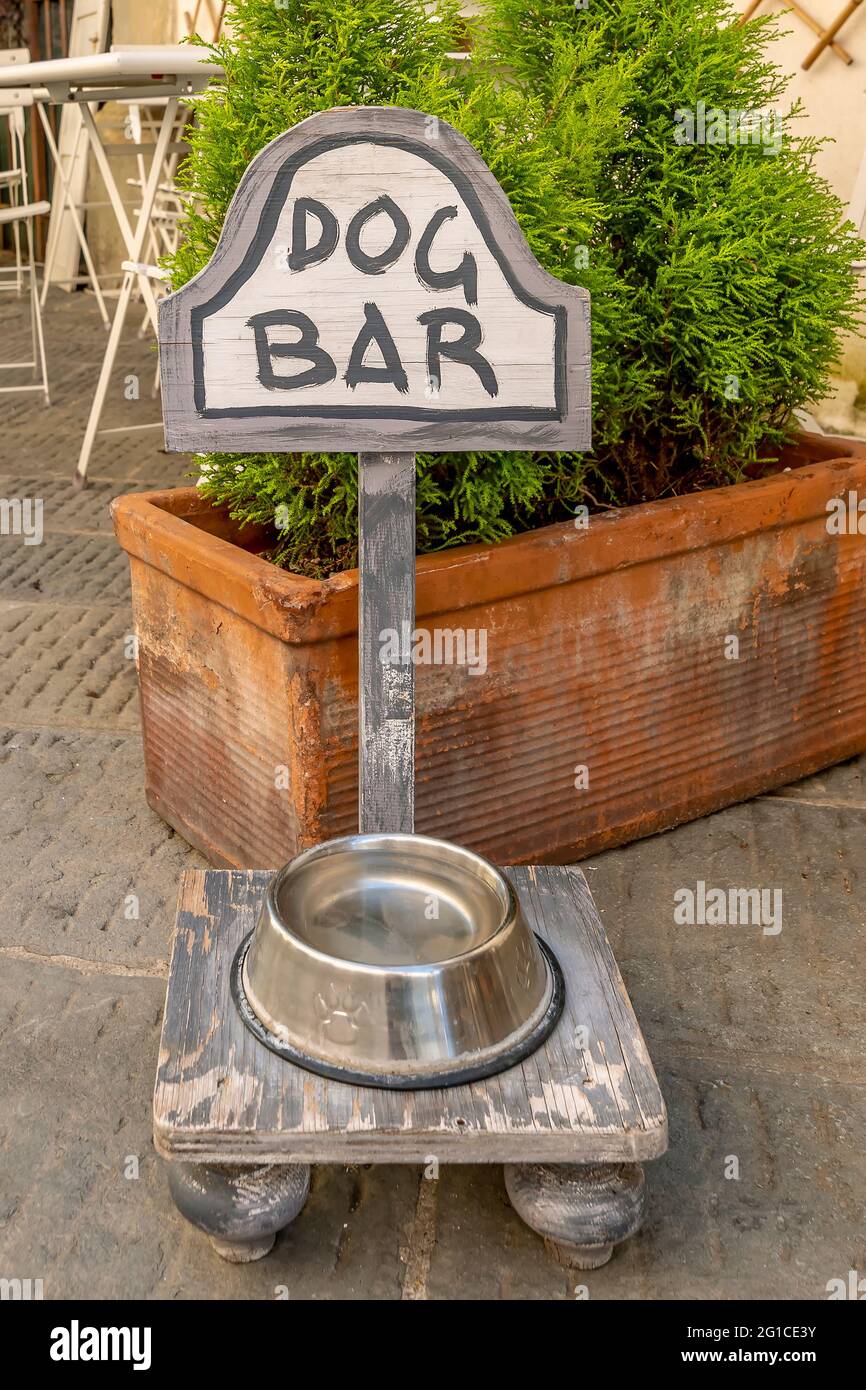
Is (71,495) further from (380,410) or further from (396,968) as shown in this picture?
(396,968)

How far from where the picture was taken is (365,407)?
5.92 ft

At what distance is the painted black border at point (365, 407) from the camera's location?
173cm

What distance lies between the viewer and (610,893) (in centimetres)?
258

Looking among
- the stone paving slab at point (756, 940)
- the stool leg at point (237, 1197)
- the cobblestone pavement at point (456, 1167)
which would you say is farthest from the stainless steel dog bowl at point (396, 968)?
the stone paving slab at point (756, 940)

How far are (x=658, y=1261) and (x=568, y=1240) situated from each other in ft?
0.51

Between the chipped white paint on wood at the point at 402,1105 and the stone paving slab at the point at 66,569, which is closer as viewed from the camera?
the chipped white paint on wood at the point at 402,1105

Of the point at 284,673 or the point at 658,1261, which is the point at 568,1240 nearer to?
the point at 658,1261

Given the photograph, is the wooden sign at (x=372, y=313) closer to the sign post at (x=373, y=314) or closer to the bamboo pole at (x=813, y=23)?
the sign post at (x=373, y=314)

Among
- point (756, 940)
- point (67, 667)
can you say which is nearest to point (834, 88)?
point (67, 667)

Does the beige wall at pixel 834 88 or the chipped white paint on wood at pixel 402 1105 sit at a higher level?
the beige wall at pixel 834 88

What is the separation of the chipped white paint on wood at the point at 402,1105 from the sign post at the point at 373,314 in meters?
0.80

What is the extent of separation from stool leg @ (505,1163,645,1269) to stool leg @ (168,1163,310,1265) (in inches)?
12.1

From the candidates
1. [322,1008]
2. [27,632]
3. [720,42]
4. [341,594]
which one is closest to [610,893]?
[341,594]

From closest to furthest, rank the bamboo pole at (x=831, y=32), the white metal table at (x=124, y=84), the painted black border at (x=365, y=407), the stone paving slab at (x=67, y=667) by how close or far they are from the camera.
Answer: the painted black border at (x=365, y=407) → the stone paving slab at (x=67, y=667) → the white metal table at (x=124, y=84) → the bamboo pole at (x=831, y=32)
